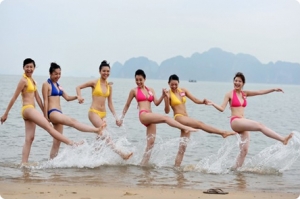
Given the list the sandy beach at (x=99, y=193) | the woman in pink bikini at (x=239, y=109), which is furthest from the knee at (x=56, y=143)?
the woman in pink bikini at (x=239, y=109)

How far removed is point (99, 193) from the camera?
7375 mm

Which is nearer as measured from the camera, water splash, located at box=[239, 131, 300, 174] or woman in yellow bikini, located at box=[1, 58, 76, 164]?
woman in yellow bikini, located at box=[1, 58, 76, 164]

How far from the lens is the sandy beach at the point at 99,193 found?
7066mm

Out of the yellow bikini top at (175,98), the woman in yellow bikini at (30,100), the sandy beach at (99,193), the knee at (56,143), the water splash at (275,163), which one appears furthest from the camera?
the water splash at (275,163)

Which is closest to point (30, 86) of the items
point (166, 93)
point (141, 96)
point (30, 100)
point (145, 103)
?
point (30, 100)

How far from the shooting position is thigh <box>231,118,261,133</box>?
9945mm

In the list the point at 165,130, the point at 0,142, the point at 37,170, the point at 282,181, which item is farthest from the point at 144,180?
the point at 165,130

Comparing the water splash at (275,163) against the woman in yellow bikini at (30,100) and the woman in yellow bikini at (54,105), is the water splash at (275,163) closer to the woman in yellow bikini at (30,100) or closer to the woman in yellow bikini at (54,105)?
the woman in yellow bikini at (54,105)

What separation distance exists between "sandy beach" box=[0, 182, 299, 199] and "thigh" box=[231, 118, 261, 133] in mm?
2022

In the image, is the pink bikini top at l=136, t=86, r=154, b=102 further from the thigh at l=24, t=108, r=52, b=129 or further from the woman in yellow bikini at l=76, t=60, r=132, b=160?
Result: the thigh at l=24, t=108, r=52, b=129

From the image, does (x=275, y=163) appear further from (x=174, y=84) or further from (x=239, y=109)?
(x=174, y=84)

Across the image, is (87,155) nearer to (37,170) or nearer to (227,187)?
(37,170)

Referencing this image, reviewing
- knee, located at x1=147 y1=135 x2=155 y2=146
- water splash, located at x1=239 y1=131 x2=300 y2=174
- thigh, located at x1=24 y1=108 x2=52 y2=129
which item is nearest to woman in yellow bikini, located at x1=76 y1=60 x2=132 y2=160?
knee, located at x1=147 y1=135 x2=155 y2=146

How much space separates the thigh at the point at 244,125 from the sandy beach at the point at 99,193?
79.6 inches
